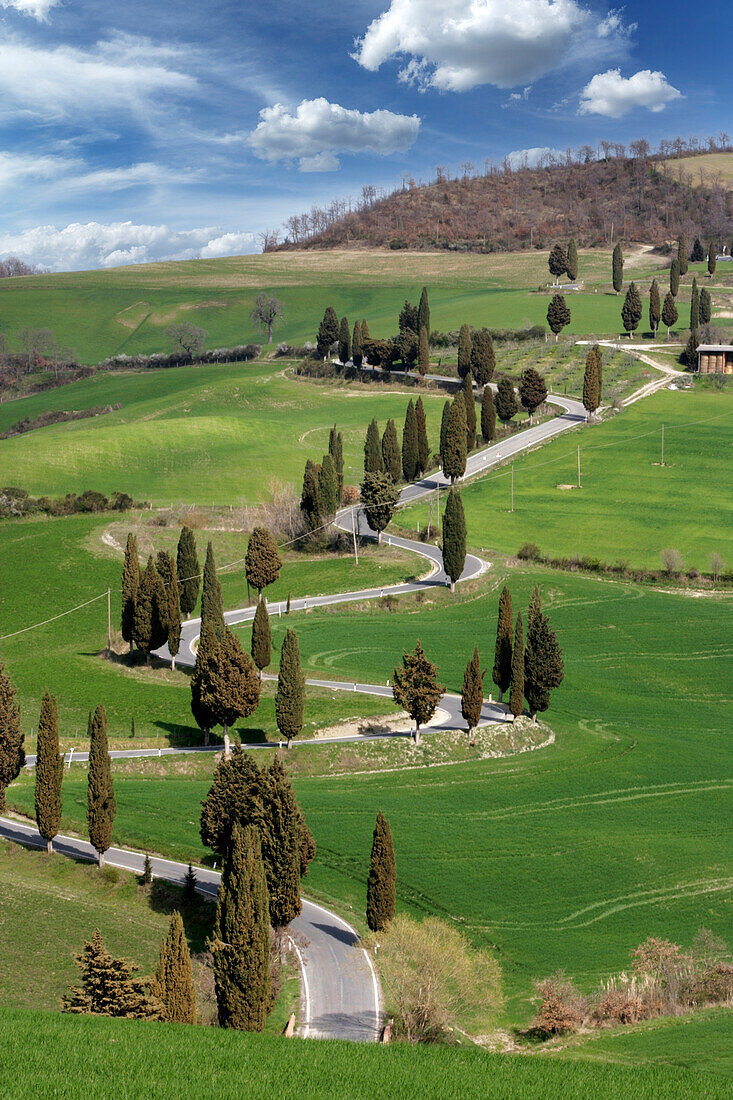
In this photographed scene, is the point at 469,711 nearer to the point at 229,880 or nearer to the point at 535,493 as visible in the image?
the point at 229,880

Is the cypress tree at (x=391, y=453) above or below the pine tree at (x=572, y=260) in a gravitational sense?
below

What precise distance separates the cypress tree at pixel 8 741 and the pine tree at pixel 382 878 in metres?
20.2

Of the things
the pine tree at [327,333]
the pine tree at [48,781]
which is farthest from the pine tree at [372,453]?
the pine tree at [48,781]

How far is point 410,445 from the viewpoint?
116625mm

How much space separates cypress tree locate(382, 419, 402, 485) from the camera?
376 ft

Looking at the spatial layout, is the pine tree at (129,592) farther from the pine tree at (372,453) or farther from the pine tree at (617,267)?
the pine tree at (617,267)

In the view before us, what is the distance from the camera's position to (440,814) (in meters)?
50.8

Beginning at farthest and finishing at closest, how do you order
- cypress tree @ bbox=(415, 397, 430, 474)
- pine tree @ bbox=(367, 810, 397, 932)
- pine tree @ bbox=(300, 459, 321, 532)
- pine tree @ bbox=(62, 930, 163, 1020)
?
cypress tree @ bbox=(415, 397, 430, 474) → pine tree @ bbox=(300, 459, 321, 532) → pine tree @ bbox=(367, 810, 397, 932) → pine tree @ bbox=(62, 930, 163, 1020)

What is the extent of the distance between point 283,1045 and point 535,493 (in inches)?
3475

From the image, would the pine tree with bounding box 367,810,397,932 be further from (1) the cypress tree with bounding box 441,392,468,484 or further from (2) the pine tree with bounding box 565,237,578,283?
(2) the pine tree with bounding box 565,237,578,283

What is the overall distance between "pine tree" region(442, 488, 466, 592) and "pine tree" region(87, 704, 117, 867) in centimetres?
4386

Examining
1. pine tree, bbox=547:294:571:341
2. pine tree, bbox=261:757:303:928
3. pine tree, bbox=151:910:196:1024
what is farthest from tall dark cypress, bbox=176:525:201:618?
pine tree, bbox=547:294:571:341

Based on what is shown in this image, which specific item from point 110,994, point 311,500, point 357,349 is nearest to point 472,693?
point 110,994

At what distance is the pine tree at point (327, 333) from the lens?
16175cm
